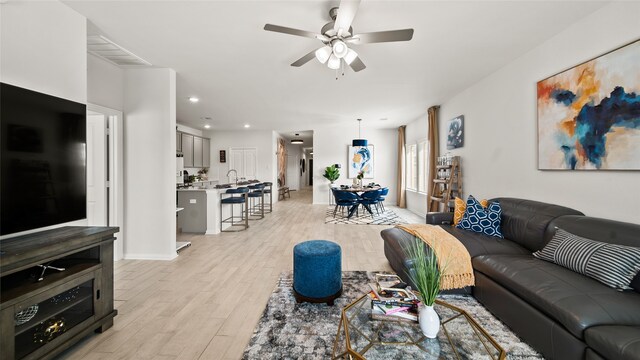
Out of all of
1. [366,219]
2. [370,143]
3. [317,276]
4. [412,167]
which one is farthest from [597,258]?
[370,143]

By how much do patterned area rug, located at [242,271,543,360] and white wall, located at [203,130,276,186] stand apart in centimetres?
681

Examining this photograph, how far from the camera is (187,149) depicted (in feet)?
25.2

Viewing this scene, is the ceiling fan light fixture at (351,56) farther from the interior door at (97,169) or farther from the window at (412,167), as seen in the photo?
the window at (412,167)

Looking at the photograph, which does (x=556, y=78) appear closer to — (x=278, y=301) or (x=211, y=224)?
(x=278, y=301)

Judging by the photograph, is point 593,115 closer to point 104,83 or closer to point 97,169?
point 104,83

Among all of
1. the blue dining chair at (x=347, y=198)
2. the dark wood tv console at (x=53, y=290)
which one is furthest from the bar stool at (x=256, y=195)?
the dark wood tv console at (x=53, y=290)

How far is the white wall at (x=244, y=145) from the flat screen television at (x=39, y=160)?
6.92 m

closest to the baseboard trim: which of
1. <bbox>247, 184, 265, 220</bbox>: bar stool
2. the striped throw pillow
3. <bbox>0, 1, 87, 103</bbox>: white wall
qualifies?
<bbox>0, 1, 87, 103</bbox>: white wall

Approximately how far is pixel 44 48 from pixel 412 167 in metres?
7.72

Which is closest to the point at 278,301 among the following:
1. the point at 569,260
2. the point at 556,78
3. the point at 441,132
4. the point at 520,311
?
the point at 520,311

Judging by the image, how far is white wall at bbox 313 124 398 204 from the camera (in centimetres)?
845

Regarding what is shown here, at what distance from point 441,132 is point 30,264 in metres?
6.12

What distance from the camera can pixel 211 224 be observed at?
491 cm

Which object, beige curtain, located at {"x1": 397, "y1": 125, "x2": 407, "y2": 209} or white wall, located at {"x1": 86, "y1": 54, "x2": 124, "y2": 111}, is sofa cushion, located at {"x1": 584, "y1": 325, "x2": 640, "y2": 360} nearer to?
white wall, located at {"x1": 86, "y1": 54, "x2": 124, "y2": 111}
